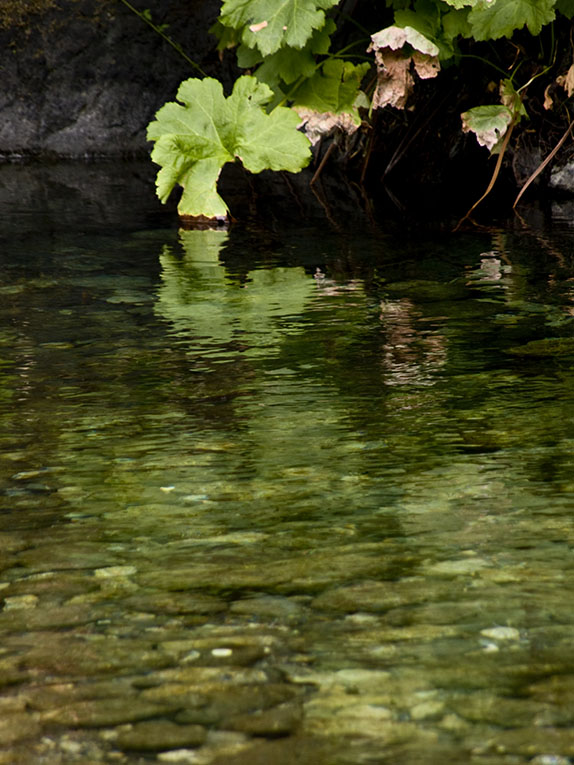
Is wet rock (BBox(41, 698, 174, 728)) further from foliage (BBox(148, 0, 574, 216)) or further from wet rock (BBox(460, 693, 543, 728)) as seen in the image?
foliage (BBox(148, 0, 574, 216))

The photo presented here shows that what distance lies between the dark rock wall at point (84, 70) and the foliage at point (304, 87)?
7.92 feet

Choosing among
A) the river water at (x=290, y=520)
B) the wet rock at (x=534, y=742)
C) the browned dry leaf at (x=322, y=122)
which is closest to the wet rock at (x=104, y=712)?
the river water at (x=290, y=520)

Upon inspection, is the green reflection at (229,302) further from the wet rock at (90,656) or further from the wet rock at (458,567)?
the wet rock at (90,656)

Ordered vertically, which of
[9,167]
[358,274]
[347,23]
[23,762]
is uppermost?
[347,23]

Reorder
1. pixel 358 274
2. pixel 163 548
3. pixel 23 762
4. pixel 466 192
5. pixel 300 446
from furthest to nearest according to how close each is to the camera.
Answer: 1. pixel 466 192
2. pixel 358 274
3. pixel 300 446
4. pixel 163 548
5. pixel 23 762

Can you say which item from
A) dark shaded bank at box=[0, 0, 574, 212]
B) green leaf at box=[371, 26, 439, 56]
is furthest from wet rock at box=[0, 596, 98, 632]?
dark shaded bank at box=[0, 0, 574, 212]

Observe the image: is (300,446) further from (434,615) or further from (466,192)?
(466,192)

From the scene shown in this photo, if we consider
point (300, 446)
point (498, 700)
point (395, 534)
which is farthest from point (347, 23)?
point (498, 700)

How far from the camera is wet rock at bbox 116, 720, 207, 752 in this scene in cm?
79

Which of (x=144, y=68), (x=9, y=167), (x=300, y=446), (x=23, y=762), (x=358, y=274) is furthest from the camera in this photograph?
(x=144, y=68)

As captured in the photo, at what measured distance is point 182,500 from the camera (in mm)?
1382

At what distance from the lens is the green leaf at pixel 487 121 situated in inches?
147

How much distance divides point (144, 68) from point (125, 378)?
4921mm

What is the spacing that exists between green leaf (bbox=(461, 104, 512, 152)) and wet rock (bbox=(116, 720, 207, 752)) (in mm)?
3236
